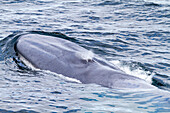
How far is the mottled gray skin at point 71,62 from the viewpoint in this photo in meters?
6.90

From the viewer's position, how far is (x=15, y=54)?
371 inches

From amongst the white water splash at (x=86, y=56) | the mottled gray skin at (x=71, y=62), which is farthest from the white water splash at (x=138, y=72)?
the white water splash at (x=86, y=56)

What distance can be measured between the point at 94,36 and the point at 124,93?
707 centimetres

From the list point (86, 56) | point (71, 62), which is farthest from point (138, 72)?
point (71, 62)

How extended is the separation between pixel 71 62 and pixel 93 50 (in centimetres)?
343

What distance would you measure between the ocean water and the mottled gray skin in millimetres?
256

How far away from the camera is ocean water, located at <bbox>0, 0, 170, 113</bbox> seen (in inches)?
231

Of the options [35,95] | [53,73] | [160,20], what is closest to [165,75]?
[53,73]

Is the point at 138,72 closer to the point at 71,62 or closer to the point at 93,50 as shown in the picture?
the point at 71,62

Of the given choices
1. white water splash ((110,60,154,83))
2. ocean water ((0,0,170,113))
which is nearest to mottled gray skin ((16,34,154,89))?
ocean water ((0,0,170,113))

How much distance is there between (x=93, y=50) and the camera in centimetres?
1118

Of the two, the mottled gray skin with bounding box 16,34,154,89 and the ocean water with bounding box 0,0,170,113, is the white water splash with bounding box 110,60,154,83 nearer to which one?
the ocean water with bounding box 0,0,170,113

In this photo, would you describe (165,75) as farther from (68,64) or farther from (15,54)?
(15,54)

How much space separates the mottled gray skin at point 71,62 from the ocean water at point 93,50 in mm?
256
